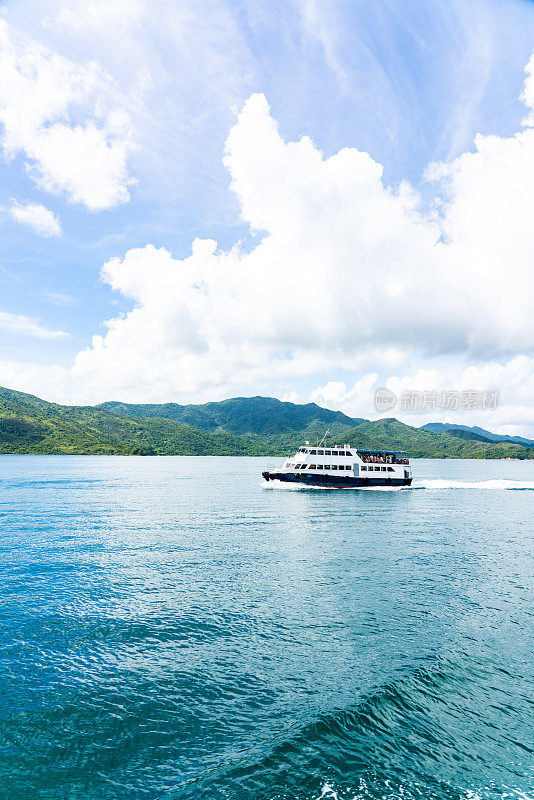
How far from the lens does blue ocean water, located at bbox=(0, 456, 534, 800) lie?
14961 millimetres

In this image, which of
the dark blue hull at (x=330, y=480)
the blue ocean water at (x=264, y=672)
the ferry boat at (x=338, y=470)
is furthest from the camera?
the ferry boat at (x=338, y=470)

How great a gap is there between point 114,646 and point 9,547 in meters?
29.9

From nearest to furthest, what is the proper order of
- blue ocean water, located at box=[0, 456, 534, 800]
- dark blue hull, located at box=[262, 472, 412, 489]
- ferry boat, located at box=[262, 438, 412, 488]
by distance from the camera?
1. blue ocean water, located at box=[0, 456, 534, 800]
2. dark blue hull, located at box=[262, 472, 412, 489]
3. ferry boat, located at box=[262, 438, 412, 488]

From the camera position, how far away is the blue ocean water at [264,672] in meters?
15.0

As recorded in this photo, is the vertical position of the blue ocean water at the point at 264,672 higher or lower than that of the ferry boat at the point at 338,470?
lower

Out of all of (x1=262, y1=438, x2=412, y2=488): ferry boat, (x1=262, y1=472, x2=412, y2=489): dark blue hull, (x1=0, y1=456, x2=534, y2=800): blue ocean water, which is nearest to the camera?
(x1=0, y1=456, x2=534, y2=800): blue ocean water

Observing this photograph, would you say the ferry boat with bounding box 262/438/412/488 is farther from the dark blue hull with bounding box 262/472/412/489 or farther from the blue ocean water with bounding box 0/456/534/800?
the blue ocean water with bounding box 0/456/534/800

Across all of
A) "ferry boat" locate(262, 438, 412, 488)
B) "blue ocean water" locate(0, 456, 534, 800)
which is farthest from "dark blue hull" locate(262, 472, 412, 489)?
"blue ocean water" locate(0, 456, 534, 800)

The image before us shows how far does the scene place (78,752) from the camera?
52.2 ft

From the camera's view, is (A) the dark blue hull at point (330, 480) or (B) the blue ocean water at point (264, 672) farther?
(A) the dark blue hull at point (330, 480)

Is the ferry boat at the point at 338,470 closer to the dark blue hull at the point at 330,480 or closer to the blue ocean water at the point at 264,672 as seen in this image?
the dark blue hull at the point at 330,480

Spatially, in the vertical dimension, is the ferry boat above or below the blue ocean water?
above

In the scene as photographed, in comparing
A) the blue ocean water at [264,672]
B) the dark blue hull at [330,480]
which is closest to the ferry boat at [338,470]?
the dark blue hull at [330,480]

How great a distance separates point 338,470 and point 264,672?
299 ft
